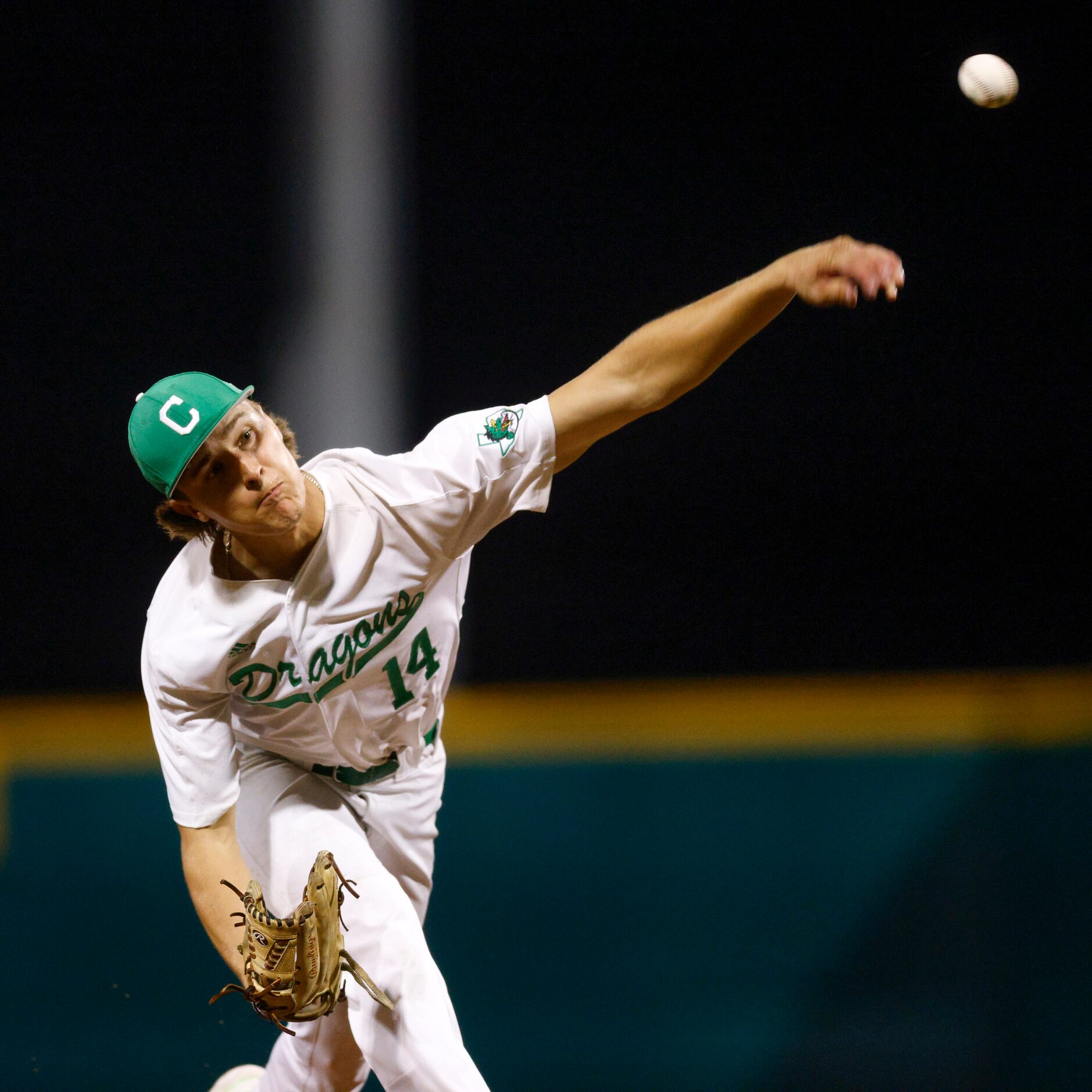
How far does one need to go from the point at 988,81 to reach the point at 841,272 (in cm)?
96

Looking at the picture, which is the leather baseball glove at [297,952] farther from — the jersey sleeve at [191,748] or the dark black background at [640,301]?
the dark black background at [640,301]

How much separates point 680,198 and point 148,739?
2.56 metres

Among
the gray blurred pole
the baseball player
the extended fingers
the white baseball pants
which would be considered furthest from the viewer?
the gray blurred pole

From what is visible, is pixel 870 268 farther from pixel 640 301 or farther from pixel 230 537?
pixel 640 301

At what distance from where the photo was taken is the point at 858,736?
131 inches

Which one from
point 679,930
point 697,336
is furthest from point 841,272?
point 679,930

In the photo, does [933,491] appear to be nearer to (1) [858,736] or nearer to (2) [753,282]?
(1) [858,736]

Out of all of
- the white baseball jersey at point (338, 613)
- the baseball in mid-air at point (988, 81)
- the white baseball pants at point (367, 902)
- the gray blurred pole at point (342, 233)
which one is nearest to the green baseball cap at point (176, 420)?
the white baseball jersey at point (338, 613)

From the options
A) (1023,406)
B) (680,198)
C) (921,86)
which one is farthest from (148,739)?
(921,86)

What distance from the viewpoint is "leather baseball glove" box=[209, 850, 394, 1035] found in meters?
1.83

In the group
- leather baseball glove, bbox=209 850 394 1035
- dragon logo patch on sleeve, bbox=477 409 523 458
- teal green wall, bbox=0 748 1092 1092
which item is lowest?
teal green wall, bbox=0 748 1092 1092

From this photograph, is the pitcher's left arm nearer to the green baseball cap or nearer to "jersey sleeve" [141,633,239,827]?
the green baseball cap

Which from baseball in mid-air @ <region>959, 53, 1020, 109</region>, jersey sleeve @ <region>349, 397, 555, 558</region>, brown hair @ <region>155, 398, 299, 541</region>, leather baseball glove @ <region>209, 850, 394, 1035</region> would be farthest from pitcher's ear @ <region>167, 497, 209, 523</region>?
baseball in mid-air @ <region>959, 53, 1020, 109</region>

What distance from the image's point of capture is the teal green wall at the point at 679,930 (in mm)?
3146
